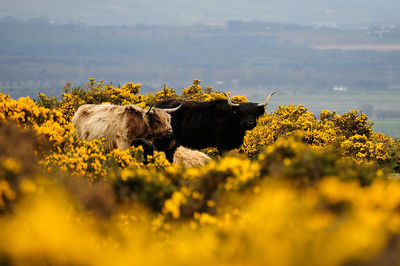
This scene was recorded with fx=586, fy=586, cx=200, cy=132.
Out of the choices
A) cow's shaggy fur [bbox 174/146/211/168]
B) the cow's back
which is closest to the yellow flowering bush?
cow's shaggy fur [bbox 174/146/211/168]

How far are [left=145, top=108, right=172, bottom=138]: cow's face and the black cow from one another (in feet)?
12.8

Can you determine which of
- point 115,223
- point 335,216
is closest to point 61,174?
point 115,223

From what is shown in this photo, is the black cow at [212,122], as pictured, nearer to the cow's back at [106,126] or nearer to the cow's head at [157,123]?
the cow's head at [157,123]

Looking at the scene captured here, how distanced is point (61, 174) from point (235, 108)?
10.1 metres

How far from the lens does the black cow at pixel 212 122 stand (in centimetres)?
1655

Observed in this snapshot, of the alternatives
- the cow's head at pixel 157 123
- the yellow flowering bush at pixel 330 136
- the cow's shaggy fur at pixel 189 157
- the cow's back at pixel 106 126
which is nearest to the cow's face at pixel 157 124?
the cow's head at pixel 157 123

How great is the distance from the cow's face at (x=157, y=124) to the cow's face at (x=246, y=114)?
478 cm

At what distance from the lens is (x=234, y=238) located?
4340 mm

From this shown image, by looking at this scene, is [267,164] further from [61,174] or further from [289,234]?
[61,174]

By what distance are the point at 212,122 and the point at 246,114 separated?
3.34 ft

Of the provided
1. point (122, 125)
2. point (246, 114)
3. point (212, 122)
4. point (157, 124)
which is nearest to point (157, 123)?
point (157, 124)

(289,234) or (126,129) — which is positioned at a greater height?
(289,234)

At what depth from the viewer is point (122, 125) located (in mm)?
11797

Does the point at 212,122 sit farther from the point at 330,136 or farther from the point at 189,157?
the point at 330,136
